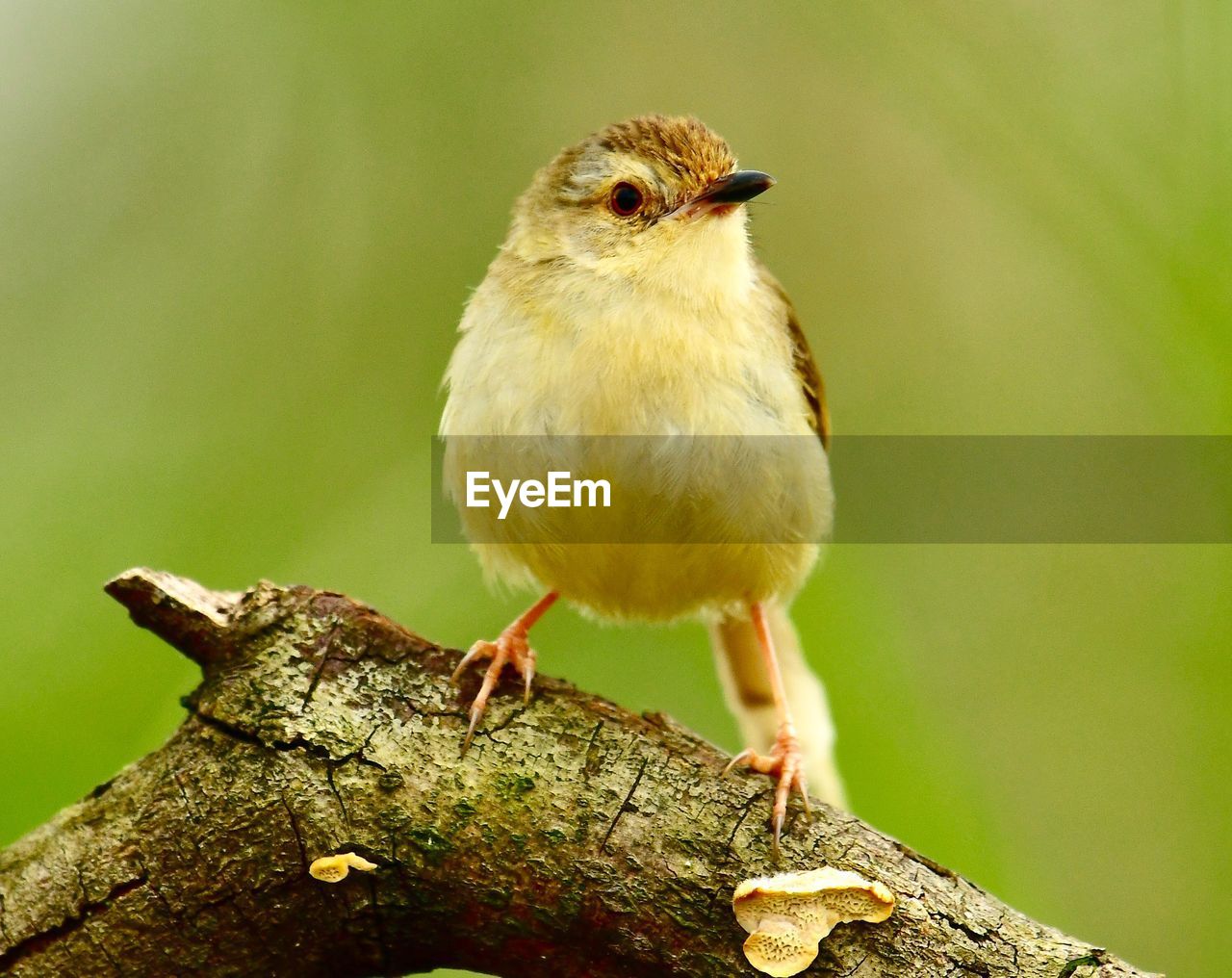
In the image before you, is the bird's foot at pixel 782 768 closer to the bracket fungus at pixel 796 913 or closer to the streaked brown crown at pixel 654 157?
the bracket fungus at pixel 796 913

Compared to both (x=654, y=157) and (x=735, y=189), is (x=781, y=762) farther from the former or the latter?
(x=654, y=157)

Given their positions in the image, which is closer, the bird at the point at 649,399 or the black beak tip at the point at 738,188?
the bird at the point at 649,399

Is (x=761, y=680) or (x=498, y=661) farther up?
(x=761, y=680)

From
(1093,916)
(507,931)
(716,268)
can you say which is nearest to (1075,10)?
(716,268)

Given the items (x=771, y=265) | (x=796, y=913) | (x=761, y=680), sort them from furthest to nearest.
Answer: (x=771, y=265)
(x=761, y=680)
(x=796, y=913)

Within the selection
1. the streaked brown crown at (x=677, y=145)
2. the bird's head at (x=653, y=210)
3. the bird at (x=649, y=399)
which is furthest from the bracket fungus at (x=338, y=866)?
the streaked brown crown at (x=677, y=145)

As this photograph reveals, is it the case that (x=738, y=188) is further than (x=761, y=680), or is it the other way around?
(x=761, y=680)

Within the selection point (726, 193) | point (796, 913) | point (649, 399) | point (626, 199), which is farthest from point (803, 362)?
point (796, 913)
